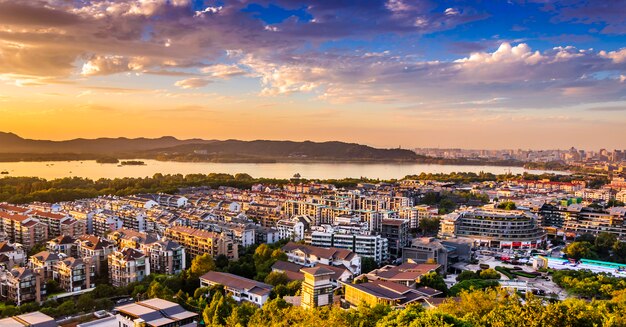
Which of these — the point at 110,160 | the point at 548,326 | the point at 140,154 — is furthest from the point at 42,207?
the point at 140,154

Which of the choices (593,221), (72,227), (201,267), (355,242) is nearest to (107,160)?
(72,227)

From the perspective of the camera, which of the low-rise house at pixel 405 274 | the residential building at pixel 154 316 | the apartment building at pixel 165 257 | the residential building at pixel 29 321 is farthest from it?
the apartment building at pixel 165 257

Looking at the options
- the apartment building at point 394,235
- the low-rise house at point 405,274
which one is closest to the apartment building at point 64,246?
the low-rise house at point 405,274

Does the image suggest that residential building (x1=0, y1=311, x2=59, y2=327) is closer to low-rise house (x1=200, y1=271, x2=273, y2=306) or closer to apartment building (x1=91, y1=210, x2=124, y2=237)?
low-rise house (x1=200, y1=271, x2=273, y2=306)

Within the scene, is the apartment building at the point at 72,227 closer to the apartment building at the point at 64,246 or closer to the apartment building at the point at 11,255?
the apartment building at the point at 64,246

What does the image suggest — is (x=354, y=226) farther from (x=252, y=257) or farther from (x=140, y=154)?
(x=140, y=154)

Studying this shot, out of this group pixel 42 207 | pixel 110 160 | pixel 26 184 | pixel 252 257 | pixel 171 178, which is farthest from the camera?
pixel 110 160

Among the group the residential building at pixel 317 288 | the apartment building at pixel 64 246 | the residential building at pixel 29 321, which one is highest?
the residential building at pixel 317 288
